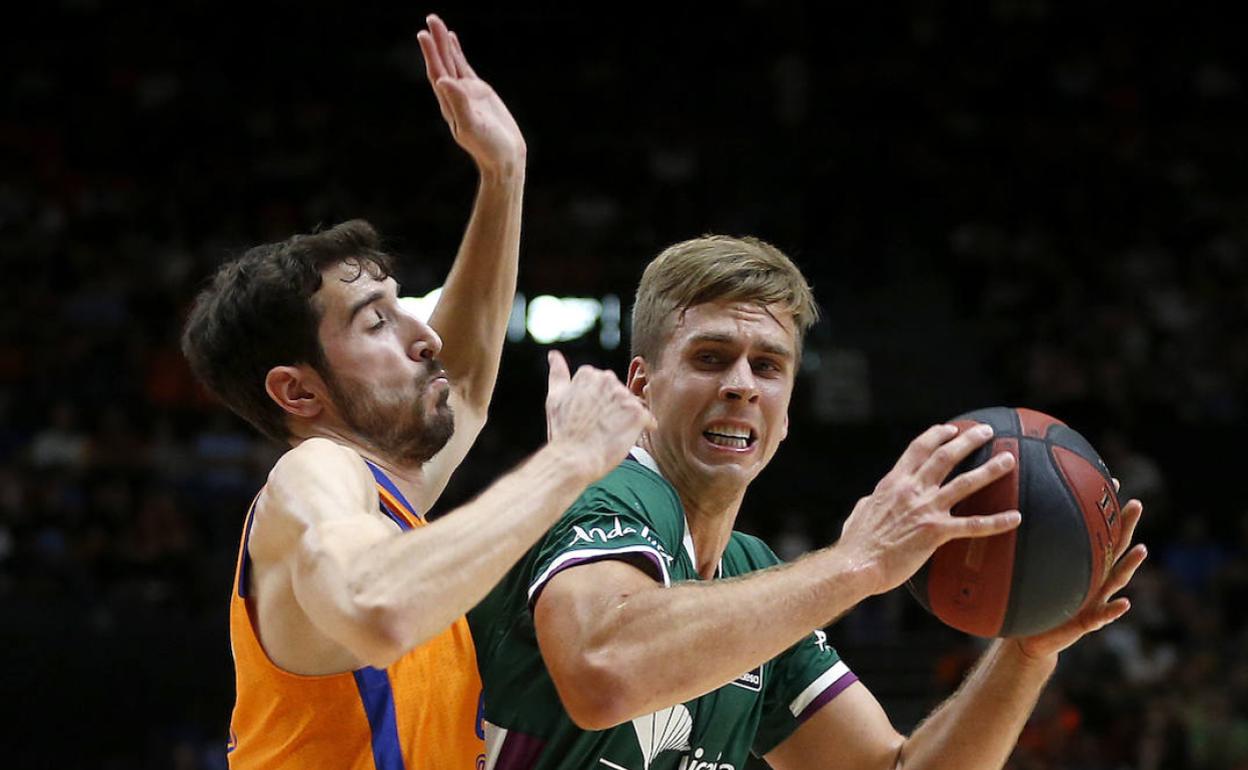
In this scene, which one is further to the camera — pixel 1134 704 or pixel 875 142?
pixel 875 142

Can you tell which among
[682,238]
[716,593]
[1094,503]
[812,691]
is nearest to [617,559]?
[716,593]

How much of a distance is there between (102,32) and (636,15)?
19.7 ft

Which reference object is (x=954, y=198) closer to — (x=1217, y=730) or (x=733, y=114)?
(x=733, y=114)

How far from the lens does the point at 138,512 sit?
11258mm

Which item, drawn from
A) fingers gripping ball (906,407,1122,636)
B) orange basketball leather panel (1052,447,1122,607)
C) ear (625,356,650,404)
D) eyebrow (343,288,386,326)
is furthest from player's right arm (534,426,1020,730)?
eyebrow (343,288,386,326)

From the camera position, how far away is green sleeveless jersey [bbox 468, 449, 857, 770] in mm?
3355

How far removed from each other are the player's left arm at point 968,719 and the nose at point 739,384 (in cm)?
89

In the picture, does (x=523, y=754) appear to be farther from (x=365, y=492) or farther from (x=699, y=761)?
(x=365, y=492)

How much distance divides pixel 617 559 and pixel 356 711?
2.10 ft

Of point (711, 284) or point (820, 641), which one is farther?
point (820, 641)

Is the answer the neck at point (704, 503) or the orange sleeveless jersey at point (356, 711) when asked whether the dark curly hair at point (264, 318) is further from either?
the neck at point (704, 503)

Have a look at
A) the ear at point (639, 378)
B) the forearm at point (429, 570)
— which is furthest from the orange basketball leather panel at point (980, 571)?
the forearm at point (429, 570)

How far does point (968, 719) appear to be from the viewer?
3947 millimetres

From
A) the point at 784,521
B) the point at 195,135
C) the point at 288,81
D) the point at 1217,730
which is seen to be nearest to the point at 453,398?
the point at 1217,730
